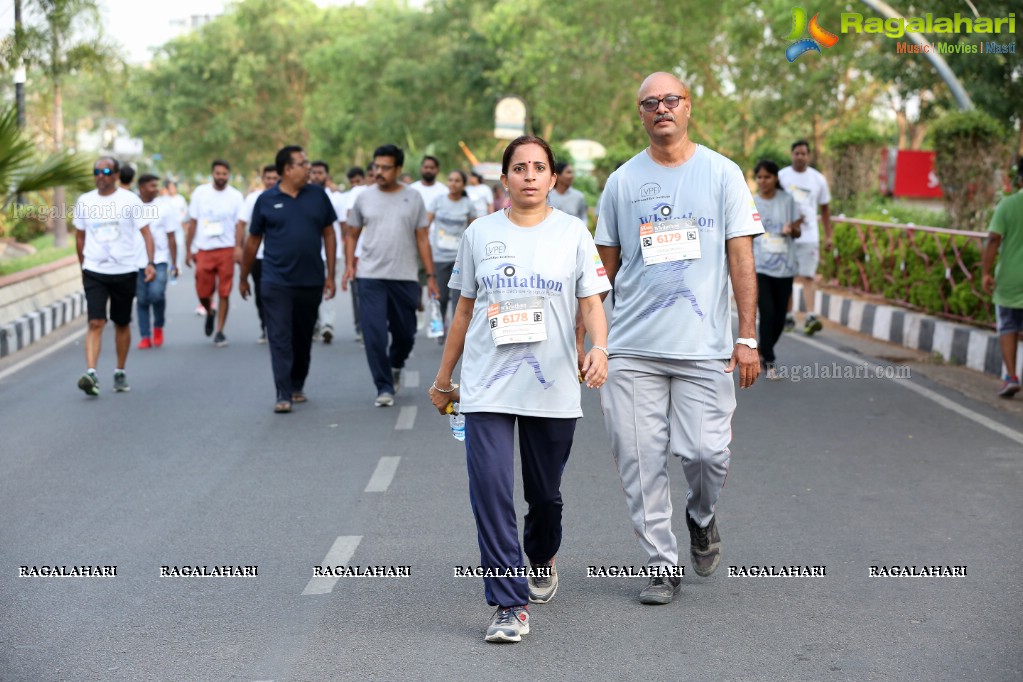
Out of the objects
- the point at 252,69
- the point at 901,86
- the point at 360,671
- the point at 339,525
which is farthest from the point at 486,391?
the point at 252,69

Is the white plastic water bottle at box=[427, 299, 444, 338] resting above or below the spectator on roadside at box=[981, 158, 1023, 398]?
below

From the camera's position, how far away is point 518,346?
17.6 feet

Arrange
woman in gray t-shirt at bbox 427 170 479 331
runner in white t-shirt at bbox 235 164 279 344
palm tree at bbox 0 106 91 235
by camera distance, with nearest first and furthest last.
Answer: runner in white t-shirt at bbox 235 164 279 344 < palm tree at bbox 0 106 91 235 < woman in gray t-shirt at bbox 427 170 479 331

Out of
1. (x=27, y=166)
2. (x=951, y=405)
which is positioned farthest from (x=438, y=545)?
(x=27, y=166)

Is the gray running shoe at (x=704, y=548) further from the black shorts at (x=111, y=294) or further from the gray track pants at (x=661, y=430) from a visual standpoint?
the black shorts at (x=111, y=294)

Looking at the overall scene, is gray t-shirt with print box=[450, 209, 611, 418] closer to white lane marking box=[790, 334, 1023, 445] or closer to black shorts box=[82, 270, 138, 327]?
white lane marking box=[790, 334, 1023, 445]

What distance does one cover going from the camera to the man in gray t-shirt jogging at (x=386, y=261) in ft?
36.5

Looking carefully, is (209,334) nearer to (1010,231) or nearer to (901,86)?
(1010,231)

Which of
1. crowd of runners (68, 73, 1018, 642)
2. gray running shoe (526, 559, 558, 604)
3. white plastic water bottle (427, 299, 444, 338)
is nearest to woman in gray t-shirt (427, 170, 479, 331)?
white plastic water bottle (427, 299, 444, 338)

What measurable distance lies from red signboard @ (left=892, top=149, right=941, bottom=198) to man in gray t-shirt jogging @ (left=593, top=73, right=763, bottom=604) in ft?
79.4

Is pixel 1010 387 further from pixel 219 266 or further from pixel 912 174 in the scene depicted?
pixel 912 174

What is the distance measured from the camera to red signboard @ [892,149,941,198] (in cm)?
2898

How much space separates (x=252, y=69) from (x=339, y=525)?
61.5m

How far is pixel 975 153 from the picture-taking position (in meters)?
17.1
